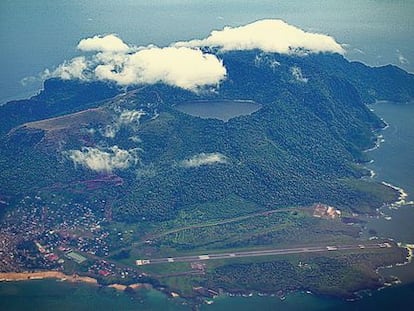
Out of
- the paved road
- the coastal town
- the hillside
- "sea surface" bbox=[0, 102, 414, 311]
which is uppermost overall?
the hillside

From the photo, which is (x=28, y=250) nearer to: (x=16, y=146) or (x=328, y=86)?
(x=16, y=146)

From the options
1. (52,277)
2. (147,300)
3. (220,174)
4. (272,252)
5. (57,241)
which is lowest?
(147,300)

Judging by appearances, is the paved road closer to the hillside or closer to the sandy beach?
the sandy beach

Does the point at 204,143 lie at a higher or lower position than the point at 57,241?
higher

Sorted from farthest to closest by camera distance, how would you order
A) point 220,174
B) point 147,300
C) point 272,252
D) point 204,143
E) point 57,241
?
1. point 204,143
2. point 220,174
3. point 57,241
4. point 272,252
5. point 147,300

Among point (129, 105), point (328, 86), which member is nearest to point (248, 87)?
point (328, 86)

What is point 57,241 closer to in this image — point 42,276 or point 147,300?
point 42,276

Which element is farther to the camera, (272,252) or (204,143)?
(204,143)

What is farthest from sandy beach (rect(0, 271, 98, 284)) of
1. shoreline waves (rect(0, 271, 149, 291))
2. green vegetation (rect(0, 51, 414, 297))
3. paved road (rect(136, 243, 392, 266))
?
paved road (rect(136, 243, 392, 266))

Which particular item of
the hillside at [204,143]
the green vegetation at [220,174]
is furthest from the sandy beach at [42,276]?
the hillside at [204,143]

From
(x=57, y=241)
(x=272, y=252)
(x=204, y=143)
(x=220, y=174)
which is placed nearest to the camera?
(x=272, y=252)

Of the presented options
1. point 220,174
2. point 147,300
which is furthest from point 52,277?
point 220,174

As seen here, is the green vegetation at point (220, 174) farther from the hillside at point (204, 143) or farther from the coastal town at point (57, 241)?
Answer: the coastal town at point (57, 241)
